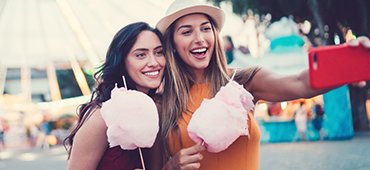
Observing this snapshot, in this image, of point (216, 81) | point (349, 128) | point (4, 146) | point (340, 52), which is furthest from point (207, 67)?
point (4, 146)

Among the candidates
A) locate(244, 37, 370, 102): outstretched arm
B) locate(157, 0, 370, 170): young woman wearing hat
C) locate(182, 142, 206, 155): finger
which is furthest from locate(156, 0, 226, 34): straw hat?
locate(182, 142, 206, 155): finger

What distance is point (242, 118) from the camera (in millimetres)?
1525

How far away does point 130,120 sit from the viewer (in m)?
1.58

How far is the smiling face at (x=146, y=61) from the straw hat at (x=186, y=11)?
12 cm

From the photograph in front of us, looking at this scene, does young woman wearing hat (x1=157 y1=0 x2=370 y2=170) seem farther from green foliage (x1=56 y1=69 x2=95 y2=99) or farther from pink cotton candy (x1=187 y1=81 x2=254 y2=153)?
green foliage (x1=56 y1=69 x2=95 y2=99)

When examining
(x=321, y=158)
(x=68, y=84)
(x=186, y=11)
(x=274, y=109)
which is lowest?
(x=321, y=158)

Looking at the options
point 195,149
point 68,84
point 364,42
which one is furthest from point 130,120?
point 68,84

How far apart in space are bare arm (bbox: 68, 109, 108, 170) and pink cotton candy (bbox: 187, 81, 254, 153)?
1.92 ft

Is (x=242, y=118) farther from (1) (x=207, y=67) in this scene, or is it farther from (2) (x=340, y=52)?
(1) (x=207, y=67)

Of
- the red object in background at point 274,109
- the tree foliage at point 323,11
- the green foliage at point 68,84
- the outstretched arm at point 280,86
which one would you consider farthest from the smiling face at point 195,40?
the green foliage at point 68,84

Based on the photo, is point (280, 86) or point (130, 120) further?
point (280, 86)

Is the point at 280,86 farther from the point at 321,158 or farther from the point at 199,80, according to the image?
the point at 321,158

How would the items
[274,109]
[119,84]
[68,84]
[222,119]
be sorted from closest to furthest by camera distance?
[222,119]
[119,84]
[274,109]
[68,84]

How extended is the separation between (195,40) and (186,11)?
→ 213 millimetres
